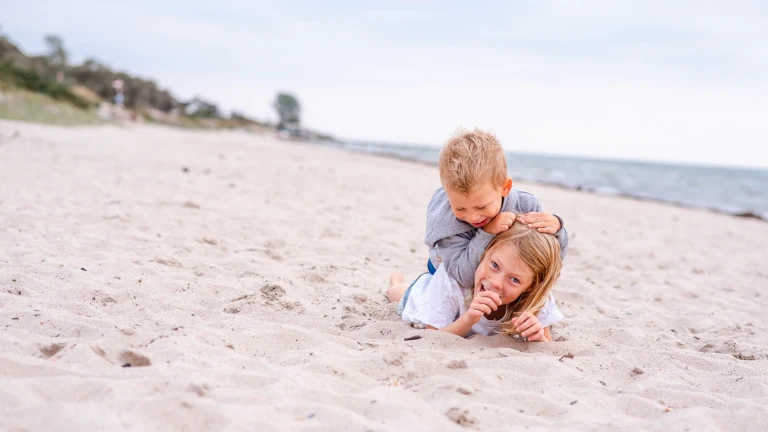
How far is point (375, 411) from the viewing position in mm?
1986

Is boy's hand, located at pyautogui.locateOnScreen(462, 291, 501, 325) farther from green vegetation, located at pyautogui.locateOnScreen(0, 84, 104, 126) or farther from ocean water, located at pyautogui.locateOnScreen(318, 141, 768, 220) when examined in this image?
green vegetation, located at pyautogui.locateOnScreen(0, 84, 104, 126)

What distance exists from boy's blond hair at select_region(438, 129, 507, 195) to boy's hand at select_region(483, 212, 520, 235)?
19 cm

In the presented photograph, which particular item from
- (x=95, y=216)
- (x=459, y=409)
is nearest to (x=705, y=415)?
(x=459, y=409)

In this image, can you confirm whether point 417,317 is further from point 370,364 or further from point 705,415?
point 705,415

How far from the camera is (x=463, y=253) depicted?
298 cm

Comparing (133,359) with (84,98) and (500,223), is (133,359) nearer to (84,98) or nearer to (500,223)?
(500,223)

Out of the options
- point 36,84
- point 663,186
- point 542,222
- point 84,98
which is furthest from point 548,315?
point 84,98

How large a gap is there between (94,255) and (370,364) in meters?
2.30

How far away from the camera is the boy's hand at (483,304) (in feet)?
9.04

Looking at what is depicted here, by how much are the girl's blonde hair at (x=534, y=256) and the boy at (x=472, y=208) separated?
0.04 meters

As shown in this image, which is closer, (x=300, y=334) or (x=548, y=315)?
(x=300, y=334)

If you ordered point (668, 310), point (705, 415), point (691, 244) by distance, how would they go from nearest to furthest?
point (705, 415), point (668, 310), point (691, 244)

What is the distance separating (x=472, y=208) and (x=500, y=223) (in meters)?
0.22

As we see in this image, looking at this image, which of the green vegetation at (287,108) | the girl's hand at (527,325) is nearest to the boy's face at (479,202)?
the girl's hand at (527,325)
